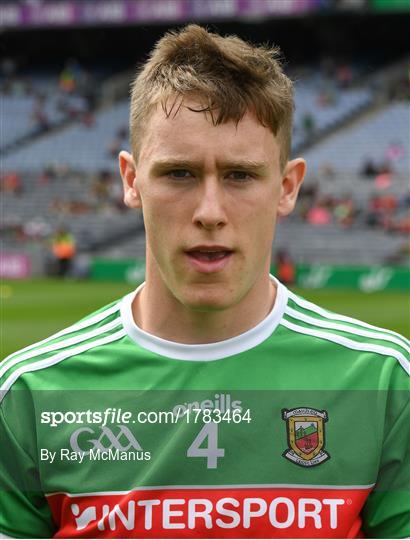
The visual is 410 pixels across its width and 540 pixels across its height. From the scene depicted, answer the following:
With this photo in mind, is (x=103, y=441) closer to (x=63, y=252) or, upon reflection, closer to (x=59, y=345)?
(x=59, y=345)

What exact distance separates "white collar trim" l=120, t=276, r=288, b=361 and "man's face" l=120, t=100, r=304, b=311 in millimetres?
132

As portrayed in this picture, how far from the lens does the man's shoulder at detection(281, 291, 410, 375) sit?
2.04 meters

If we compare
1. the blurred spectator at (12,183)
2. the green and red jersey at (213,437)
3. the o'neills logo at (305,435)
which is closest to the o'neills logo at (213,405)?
the green and red jersey at (213,437)

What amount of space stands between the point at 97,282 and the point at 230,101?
2246 cm

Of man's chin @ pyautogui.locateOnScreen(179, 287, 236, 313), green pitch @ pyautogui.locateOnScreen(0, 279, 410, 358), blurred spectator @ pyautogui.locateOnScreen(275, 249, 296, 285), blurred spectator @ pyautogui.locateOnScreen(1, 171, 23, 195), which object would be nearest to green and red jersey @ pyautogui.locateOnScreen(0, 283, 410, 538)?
man's chin @ pyautogui.locateOnScreen(179, 287, 236, 313)

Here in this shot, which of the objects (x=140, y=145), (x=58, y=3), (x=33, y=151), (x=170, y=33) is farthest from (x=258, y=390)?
(x=33, y=151)

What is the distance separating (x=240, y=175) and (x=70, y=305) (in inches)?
596

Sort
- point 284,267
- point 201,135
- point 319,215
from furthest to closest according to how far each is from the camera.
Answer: point 319,215 → point 284,267 → point 201,135

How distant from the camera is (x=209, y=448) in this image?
2.01 meters

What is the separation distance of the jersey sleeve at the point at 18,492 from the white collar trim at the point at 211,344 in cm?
33

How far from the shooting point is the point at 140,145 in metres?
1.97

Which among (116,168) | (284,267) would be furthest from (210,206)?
(116,168)

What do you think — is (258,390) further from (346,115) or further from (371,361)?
(346,115)

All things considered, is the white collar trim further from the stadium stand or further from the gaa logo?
the stadium stand
